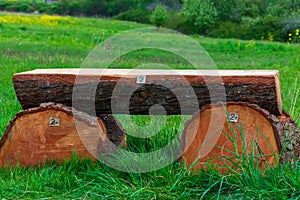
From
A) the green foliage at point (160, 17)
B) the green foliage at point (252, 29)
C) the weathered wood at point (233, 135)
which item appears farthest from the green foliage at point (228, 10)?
the weathered wood at point (233, 135)

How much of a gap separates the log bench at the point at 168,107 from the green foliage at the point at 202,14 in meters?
24.3

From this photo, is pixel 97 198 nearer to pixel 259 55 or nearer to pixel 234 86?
pixel 234 86

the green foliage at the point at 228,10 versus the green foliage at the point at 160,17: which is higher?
the green foliage at the point at 228,10

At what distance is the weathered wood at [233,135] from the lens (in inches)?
154

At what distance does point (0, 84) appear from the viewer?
798 centimetres

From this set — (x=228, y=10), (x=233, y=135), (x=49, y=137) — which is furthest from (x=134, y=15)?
(x=233, y=135)

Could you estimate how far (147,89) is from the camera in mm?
4188

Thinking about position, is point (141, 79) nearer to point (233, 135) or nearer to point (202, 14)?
point (233, 135)

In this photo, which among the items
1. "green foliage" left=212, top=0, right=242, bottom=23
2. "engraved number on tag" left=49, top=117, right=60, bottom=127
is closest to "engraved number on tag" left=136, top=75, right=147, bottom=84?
"engraved number on tag" left=49, top=117, right=60, bottom=127

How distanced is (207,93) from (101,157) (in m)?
0.95

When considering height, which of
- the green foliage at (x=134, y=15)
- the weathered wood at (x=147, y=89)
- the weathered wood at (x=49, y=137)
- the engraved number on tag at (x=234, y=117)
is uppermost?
the weathered wood at (x=147, y=89)

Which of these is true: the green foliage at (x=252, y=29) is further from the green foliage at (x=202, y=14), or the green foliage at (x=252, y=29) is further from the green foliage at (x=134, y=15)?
the green foliage at (x=134, y=15)

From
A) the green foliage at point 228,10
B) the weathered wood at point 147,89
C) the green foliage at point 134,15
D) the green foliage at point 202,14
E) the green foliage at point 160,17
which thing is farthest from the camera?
the green foliage at point 134,15

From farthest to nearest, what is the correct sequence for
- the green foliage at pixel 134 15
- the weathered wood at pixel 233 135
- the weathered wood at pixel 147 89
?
the green foliage at pixel 134 15
the weathered wood at pixel 147 89
the weathered wood at pixel 233 135
